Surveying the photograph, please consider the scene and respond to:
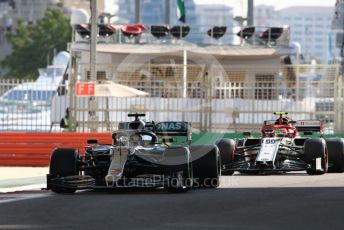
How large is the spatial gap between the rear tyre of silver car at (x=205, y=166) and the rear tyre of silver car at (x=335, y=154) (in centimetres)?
429

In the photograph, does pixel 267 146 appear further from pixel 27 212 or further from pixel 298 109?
pixel 298 109

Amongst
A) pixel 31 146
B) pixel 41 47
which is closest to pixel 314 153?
pixel 31 146

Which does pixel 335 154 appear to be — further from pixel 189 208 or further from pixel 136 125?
pixel 189 208

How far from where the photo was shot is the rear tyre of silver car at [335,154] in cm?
2273

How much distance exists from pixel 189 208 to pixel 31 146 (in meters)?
11.6

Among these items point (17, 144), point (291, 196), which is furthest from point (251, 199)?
point (17, 144)

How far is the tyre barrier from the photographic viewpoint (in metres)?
26.5

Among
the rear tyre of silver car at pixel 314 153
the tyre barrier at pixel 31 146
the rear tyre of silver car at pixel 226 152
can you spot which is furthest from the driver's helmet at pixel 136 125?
the tyre barrier at pixel 31 146

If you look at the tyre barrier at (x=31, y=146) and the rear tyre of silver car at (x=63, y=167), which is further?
the tyre barrier at (x=31, y=146)

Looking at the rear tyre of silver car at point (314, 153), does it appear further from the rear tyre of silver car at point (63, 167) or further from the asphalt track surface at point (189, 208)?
the rear tyre of silver car at point (63, 167)

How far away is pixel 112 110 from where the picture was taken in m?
31.3

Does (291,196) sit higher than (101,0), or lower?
lower

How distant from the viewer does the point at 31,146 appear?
2656 cm

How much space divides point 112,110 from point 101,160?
12.6m
